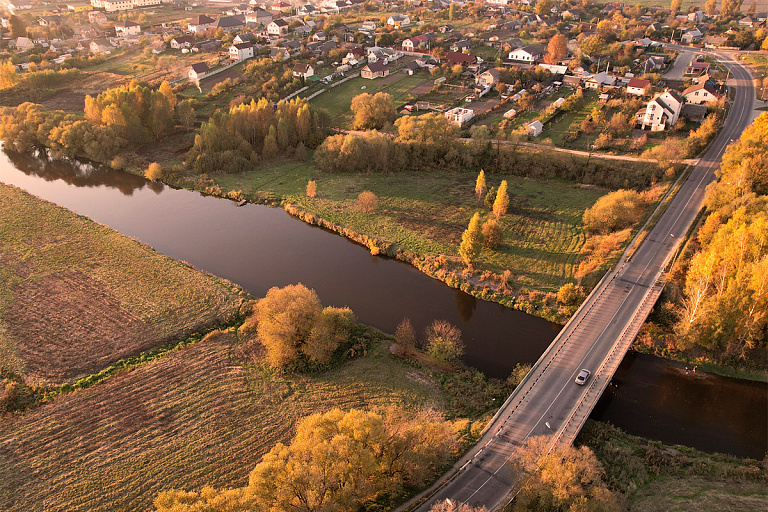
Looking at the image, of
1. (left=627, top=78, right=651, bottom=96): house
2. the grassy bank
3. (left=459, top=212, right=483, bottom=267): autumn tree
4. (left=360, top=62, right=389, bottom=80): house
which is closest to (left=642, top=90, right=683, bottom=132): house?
(left=627, top=78, right=651, bottom=96): house

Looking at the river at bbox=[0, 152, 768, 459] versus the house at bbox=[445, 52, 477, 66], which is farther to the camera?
the house at bbox=[445, 52, 477, 66]

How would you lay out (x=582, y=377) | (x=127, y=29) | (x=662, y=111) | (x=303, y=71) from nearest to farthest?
(x=582, y=377), (x=662, y=111), (x=303, y=71), (x=127, y=29)

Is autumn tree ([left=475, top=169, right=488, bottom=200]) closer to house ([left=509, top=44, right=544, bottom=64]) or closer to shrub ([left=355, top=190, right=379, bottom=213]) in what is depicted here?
shrub ([left=355, top=190, right=379, bottom=213])

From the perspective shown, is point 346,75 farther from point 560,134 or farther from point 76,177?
point 76,177

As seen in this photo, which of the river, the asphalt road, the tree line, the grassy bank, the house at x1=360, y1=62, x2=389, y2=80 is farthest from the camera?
the house at x1=360, y1=62, x2=389, y2=80

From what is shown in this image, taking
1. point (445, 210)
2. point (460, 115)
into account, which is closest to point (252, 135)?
point (460, 115)

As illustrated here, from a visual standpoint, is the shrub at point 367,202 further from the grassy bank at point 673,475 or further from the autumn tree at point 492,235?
the grassy bank at point 673,475

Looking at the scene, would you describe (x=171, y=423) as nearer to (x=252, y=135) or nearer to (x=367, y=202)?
(x=367, y=202)
